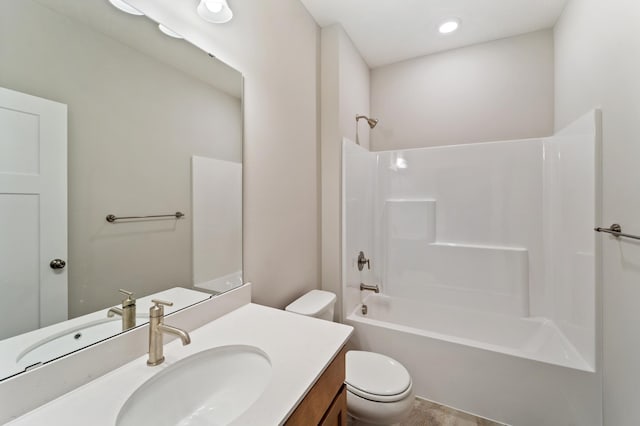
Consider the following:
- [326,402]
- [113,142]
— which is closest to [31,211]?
[113,142]

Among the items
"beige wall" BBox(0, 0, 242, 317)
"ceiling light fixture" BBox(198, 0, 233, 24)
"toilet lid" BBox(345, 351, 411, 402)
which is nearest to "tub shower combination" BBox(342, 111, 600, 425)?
"toilet lid" BBox(345, 351, 411, 402)

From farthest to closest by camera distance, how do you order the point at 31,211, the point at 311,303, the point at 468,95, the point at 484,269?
the point at 468,95, the point at 484,269, the point at 311,303, the point at 31,211

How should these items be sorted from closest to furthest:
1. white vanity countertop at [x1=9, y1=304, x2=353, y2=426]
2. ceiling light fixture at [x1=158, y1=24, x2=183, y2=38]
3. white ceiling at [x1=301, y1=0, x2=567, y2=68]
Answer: white vanity countertop at [x1=9, y1=304, x2=353, y2=426]
ceiling light fixture at [x1=158, y1=24, x2=183, y2=38]
white ceiling at [x1=301, y1=0, x2=567, y2=68]

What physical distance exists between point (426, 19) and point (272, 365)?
246 centimetres

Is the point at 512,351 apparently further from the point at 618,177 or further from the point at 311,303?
the point at 311,303

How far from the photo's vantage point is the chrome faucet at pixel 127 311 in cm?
83

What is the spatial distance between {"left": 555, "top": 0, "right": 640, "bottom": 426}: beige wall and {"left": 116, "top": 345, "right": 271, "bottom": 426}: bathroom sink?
1589mm

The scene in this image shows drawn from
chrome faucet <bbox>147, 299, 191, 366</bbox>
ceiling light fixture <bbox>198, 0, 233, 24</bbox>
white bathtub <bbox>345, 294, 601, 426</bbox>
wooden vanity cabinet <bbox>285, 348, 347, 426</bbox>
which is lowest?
white bathtub <bbox>345, 294, 601, 426</bbox>

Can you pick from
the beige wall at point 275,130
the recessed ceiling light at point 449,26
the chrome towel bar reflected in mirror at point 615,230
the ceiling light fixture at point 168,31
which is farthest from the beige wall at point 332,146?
the chrome towel bar reflected in mirror at point 615,230

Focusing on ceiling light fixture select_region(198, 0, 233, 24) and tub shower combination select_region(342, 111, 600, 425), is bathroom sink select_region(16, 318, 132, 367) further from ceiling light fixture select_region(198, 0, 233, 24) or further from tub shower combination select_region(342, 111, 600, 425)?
tub shower combination select_region(342, 111, 600, 425)

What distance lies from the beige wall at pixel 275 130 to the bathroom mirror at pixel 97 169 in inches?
7.1

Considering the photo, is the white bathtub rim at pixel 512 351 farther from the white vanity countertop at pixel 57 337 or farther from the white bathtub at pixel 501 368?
the white vanity countertop at pixel 57 337

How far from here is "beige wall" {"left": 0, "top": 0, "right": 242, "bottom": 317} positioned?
0.67 m

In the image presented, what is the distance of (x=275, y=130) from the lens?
1.55 metres
